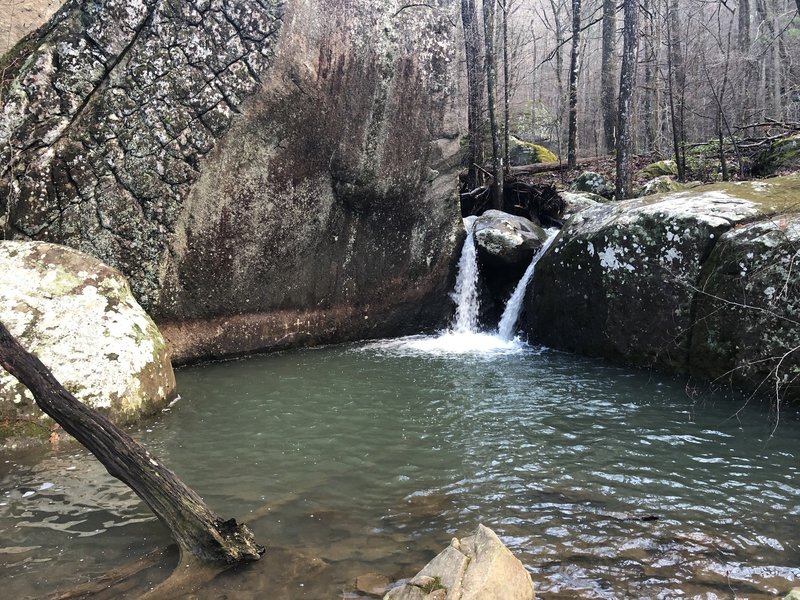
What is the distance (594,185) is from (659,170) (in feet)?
6.66

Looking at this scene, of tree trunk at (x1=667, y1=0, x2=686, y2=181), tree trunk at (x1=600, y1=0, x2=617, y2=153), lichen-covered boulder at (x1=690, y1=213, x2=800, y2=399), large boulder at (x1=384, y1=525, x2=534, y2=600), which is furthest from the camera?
tree trunk at (x1=600, y1=0, x2=617, y2=153)

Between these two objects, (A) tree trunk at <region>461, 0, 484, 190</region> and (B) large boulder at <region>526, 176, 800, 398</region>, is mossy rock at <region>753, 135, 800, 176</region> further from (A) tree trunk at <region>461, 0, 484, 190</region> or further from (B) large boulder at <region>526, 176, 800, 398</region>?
(A) tree trunk at <region>461, 0, 484, 190</region>

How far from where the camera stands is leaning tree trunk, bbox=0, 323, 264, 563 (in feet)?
10.9

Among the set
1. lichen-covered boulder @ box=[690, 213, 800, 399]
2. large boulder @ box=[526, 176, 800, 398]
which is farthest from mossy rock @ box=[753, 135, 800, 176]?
lichen-covered boulder @ box=[690, 213, 800, 399]

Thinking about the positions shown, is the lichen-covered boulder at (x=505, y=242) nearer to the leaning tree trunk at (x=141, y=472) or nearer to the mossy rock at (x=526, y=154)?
the leaning tree trunk at (x=141, y=472)

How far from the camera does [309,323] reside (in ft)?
31.7

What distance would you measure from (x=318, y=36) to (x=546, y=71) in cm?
3031

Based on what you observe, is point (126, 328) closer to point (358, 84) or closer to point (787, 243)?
point (358, 84)

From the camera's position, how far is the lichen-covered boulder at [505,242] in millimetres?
10445

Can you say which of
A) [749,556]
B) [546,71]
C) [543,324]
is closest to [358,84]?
[543,324]

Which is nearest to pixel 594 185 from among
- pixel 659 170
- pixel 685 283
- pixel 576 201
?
pixel 659 170

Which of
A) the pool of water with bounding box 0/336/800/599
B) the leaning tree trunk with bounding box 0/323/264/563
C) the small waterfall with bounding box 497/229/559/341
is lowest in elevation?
the pool of water with bounding box 0/336/800/599

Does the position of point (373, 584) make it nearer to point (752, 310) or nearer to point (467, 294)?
point (752, 310)

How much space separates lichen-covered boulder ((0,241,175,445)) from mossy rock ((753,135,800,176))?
11601 mm
